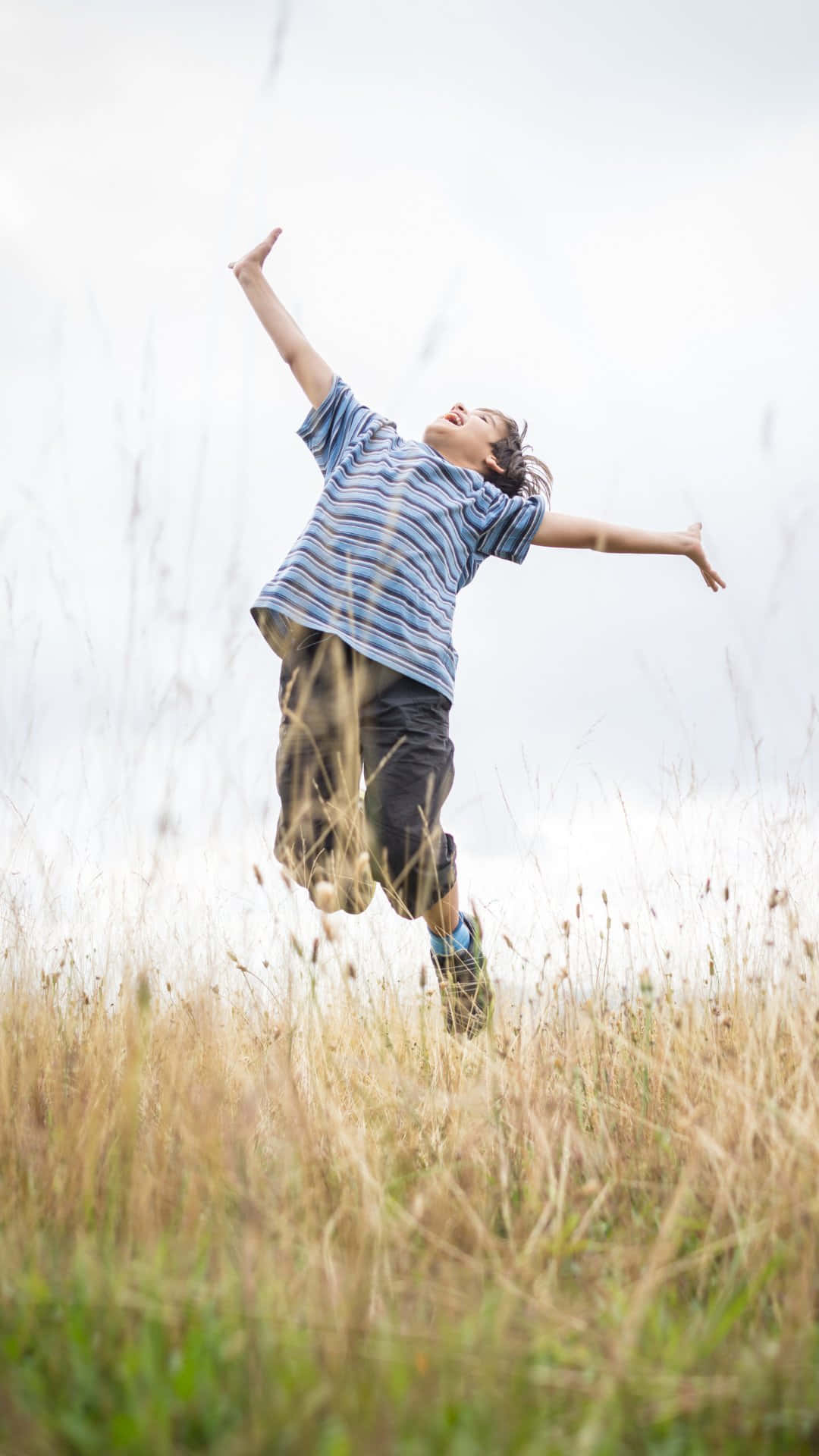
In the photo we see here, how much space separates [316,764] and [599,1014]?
942 millimetres

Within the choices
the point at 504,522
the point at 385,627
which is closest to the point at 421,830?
the point at 385,627

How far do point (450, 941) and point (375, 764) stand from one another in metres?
0.52

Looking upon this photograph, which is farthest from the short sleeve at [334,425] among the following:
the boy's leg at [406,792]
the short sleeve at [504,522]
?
the boy's leg at [406,792]

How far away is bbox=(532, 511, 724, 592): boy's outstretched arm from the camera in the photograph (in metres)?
2.93

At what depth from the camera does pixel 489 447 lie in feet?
10.8

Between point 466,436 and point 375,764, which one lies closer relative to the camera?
point 375,764

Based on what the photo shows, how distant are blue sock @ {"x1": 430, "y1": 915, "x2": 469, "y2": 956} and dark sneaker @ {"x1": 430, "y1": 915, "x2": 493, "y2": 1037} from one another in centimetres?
1

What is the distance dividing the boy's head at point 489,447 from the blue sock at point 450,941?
1.46 metres

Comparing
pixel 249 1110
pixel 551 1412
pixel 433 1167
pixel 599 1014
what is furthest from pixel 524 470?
pixel 551 1412

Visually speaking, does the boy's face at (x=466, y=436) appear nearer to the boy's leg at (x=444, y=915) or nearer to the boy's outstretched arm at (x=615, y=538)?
the boy's outstretched arm at (x=615, y=538)

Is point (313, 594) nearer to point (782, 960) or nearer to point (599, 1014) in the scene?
point (599, 1014)

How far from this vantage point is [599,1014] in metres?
2.39

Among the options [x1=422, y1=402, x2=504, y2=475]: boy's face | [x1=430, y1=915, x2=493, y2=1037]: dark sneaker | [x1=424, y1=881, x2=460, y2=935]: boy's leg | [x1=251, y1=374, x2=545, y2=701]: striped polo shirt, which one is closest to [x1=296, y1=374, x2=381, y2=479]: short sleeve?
[x1=251, y1=374, x2=545, y2=701]: striped polo shirt

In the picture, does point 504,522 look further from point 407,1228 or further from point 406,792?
point 407,1228
